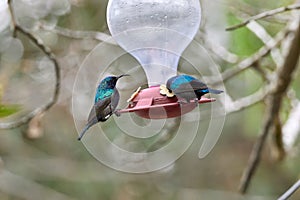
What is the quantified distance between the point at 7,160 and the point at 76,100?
2.62 metres

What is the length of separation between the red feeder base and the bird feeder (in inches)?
1.0

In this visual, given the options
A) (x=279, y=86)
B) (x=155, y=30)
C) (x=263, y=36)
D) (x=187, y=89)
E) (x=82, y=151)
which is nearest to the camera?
(x=187, y=89)

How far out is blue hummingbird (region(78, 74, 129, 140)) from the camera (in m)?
1.26

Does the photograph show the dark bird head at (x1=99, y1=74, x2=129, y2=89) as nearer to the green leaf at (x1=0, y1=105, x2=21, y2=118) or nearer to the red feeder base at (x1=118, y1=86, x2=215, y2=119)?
the red feeder base at (x1=118, y1=86, x2=215, y2=119)

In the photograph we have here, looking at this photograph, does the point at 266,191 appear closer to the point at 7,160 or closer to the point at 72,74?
the point at 7,160

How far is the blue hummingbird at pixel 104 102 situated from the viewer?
4.13ft

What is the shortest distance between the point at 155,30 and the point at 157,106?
20 centimetres

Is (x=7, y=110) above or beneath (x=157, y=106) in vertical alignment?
beneath

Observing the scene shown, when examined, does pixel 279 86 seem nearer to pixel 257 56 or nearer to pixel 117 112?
pixel 257 56

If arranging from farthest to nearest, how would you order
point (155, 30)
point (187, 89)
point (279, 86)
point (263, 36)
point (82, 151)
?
point (82, 151) → point (263, 36) → point (279, 86) → point (155, 30) → point (187, 89)

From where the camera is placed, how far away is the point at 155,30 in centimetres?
141

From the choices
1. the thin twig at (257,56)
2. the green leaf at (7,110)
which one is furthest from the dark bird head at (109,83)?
the thin twig at (257,56)

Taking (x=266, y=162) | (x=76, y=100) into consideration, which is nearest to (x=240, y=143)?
(x=266, y=162)

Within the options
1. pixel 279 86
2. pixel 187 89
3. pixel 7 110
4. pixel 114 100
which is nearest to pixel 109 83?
Result: pixel 114 100
